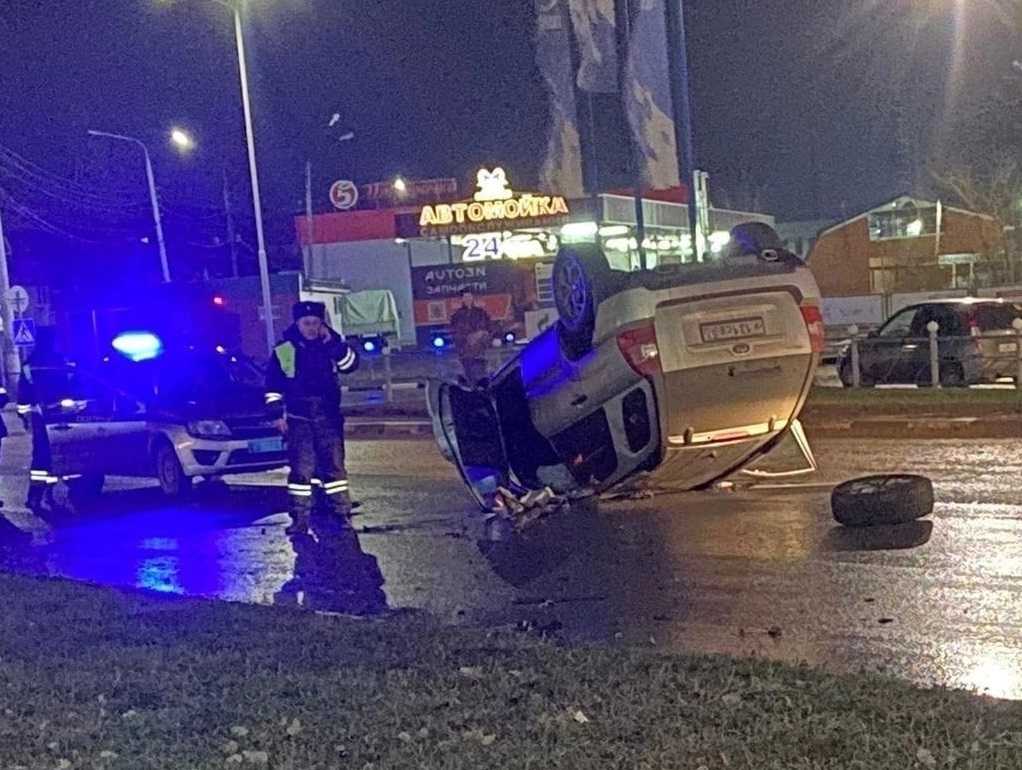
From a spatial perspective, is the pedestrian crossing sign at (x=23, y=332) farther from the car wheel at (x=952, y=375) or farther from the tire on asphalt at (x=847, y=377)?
the car wheel at (x=952, y=375)

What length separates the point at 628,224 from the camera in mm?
48125

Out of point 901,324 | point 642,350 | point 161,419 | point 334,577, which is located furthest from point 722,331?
point 901,324

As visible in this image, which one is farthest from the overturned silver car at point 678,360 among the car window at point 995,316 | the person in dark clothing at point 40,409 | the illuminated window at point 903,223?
the illuminated window at point 903,223

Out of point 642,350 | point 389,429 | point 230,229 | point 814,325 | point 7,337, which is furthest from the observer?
point 230,229

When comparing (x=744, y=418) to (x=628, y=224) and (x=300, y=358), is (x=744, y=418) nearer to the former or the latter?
(x=300, y=358)

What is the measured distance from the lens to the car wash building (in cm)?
4956

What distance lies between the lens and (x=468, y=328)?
20.8 metres

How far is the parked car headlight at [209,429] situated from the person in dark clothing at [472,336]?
6.91 metres

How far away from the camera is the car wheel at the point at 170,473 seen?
556 inches

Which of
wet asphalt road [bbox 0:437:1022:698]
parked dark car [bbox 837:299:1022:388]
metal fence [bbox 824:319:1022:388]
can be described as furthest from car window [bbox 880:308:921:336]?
wet asphalt road [bbox 0:437:1022:698]

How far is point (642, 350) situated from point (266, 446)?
5.71 meters

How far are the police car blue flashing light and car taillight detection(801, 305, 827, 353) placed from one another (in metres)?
8.23

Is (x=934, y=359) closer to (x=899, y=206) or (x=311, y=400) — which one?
(x=311, y=400)

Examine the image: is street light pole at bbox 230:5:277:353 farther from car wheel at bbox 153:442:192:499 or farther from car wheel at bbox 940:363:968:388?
car wheel at bbox 153:442:192:499
